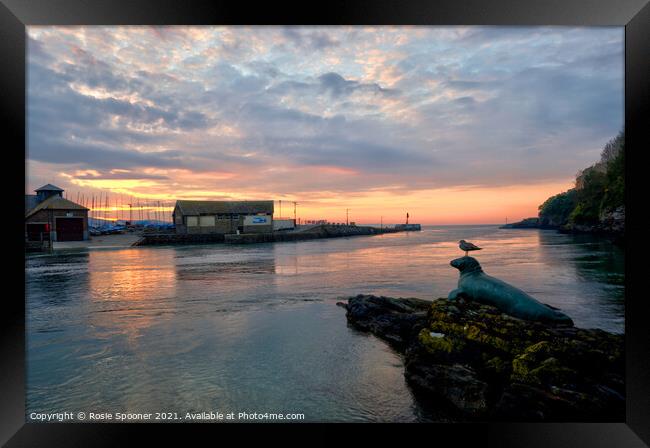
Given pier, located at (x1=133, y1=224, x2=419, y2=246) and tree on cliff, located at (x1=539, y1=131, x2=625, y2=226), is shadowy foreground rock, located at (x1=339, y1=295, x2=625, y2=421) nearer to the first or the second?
tree on cliff, located at (x1=539, y1=131, x2=625, y2=226)

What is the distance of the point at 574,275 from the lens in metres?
15.8

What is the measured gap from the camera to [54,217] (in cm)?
2984

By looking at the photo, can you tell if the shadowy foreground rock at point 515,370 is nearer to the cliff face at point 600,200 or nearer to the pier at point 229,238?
the cliff face at point 600,200

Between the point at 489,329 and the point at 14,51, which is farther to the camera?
the point at 489,329

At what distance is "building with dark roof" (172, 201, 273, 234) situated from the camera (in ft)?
142

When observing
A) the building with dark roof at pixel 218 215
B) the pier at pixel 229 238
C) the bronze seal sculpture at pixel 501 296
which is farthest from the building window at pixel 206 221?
the bronze seal sculpture at pixel 501 296

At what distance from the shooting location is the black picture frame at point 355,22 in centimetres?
341

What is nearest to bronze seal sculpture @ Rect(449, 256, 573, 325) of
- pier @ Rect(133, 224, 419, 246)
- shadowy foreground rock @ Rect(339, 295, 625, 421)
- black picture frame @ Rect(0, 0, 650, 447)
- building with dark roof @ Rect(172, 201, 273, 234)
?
A: shadowy foreground rock @ Rect(339, 295, 625, 421)

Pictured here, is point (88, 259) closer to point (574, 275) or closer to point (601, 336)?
point (601, 336)

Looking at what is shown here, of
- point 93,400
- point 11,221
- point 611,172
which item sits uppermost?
point 611,172

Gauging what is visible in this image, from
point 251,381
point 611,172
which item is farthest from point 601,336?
point 611,172

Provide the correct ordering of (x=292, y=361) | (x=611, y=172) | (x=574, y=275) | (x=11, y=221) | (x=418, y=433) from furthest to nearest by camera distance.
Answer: (x=611, y=172) < (x=574, y=275) < (x=292, y=361) < (x=11, y=221) < (x=418, y=433)

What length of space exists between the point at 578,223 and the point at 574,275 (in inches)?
1363

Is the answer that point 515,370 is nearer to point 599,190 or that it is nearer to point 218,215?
point 599,190
